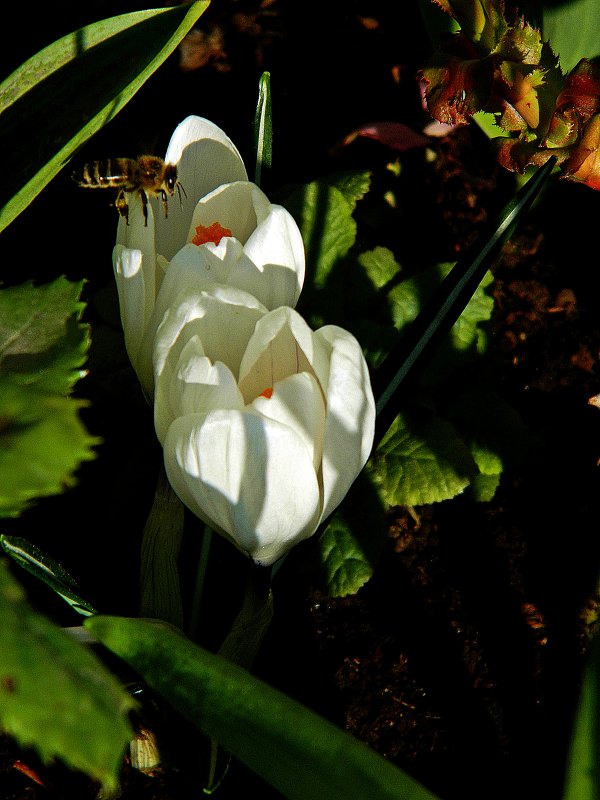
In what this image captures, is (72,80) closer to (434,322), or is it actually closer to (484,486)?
(434,322)

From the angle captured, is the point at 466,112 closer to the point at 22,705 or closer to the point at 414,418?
the point at 414,418

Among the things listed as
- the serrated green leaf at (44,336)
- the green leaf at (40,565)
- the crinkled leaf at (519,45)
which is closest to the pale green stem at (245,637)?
the green leaf at (40,565)

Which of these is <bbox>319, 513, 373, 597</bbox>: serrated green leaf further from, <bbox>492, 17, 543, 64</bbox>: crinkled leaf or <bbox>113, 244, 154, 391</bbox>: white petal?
<bbox>492, 17, 543, 64</bbox>: crinkled leaf

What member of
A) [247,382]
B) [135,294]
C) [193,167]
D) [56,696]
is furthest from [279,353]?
[56,696]

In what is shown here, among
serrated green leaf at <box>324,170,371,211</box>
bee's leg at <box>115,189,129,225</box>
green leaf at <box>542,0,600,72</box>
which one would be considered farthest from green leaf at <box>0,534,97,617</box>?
green leaf at <box>542,0,600,72</box>

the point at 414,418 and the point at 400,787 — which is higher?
the point at 400,787

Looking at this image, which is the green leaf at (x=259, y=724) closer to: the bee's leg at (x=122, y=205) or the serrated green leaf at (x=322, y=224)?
the bee's leg at (x=122, y=205)

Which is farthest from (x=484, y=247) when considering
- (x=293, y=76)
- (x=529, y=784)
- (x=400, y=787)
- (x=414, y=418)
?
(x=293, y=76)
